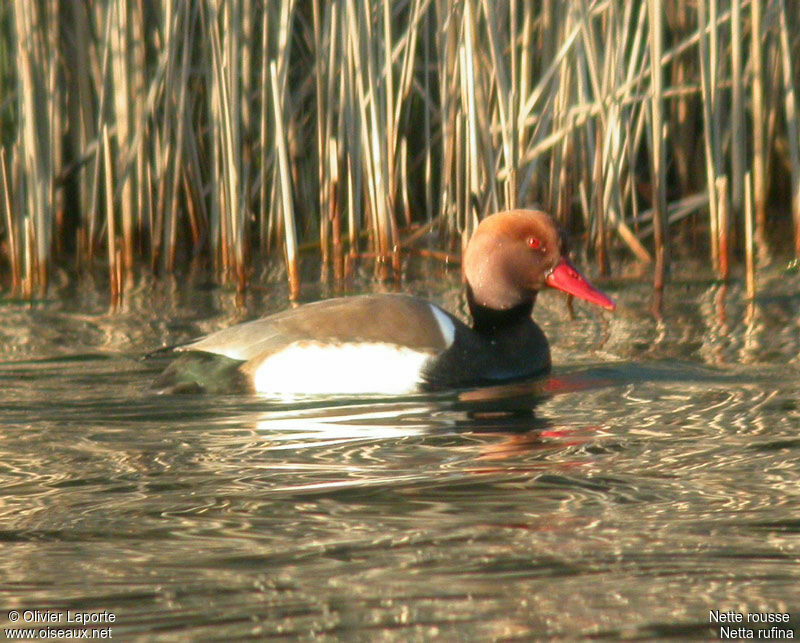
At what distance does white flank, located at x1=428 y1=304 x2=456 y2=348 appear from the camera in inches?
201

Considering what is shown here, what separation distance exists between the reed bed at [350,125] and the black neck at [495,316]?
1.03 metres

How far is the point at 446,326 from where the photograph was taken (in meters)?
5.13

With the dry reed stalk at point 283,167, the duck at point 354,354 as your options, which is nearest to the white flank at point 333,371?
the duck at point 354,354

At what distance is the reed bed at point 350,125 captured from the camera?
6.56 m

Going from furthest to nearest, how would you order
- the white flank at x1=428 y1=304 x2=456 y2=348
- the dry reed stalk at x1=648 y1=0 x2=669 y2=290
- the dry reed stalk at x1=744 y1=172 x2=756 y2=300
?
the dry reed stalk at x1=648 y1=0 x2=669 y2=290, the dry reed stalk at x1=744 y1=172 x2=756 y2=300, the white flank at x1=428 y1=304 x2=456 y2=348

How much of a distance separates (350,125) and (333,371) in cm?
227

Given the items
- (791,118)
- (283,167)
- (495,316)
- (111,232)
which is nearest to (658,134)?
(791,118)

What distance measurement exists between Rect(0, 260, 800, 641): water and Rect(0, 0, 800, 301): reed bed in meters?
1.38

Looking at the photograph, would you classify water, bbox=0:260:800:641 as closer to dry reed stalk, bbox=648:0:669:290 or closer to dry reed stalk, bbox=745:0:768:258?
dry reed stalk, bbox=648:0:669:290

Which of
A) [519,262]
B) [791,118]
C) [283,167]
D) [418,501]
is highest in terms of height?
[791,118]

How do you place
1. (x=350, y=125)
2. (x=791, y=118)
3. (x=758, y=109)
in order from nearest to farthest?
(x=350, y=125), (x=791, y=118), (x=758, y=109)

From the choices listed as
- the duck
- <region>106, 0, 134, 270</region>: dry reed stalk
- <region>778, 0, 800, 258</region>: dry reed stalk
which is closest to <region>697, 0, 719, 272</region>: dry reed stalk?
<region>778, 0, 800, 258</region>: dry reed stalk

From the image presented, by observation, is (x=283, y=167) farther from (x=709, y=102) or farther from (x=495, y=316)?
(x=709, y=102)

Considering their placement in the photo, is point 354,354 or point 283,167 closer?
point 354,354
